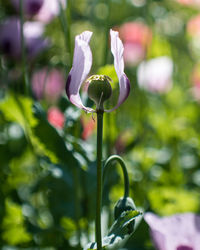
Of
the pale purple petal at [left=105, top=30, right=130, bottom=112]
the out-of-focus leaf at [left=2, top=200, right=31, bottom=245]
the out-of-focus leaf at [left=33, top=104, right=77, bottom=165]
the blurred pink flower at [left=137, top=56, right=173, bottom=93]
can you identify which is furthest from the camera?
the blurred pink flower at [left=137, top=56, right=173, bottom=93]

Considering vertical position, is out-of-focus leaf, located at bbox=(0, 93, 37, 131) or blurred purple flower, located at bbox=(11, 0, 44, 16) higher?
blurred purple flower, located at bbox=(11, 0, 44, 16)

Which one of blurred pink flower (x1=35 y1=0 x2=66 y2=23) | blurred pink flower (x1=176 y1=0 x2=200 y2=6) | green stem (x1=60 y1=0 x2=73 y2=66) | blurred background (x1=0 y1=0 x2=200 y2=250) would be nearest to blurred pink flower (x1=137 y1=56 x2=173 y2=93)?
blurred background (x1=0 y1=0 x2=200 y2=250)

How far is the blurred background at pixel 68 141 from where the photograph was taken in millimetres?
486

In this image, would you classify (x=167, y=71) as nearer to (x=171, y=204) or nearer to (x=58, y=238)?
(x=171, y=204)

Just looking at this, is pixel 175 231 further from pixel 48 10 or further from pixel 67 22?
pixel 48 10

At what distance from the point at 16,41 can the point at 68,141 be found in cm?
26

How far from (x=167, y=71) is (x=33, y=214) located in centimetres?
48

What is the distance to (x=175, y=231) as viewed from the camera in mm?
398

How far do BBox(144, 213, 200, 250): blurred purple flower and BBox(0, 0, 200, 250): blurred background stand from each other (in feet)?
0.21

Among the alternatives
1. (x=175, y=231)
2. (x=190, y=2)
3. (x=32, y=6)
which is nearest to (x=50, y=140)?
(x=175, y=231)

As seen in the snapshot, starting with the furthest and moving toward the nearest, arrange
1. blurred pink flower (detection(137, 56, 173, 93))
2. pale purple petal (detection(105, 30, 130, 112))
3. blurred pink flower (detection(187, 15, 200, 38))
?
blurred pink flower (detection(187, 15, 200, 38)) → blurred pink flower (detection(137, 56, 173, 93)) → pale purple petal (detection(105, 30, 130, 112))

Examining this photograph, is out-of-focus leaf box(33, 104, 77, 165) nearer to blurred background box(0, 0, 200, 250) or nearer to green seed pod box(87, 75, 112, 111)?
blurred background box(0, 0, 200, 250)

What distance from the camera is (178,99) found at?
1021 millimetres

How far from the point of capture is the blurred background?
0.49 m
